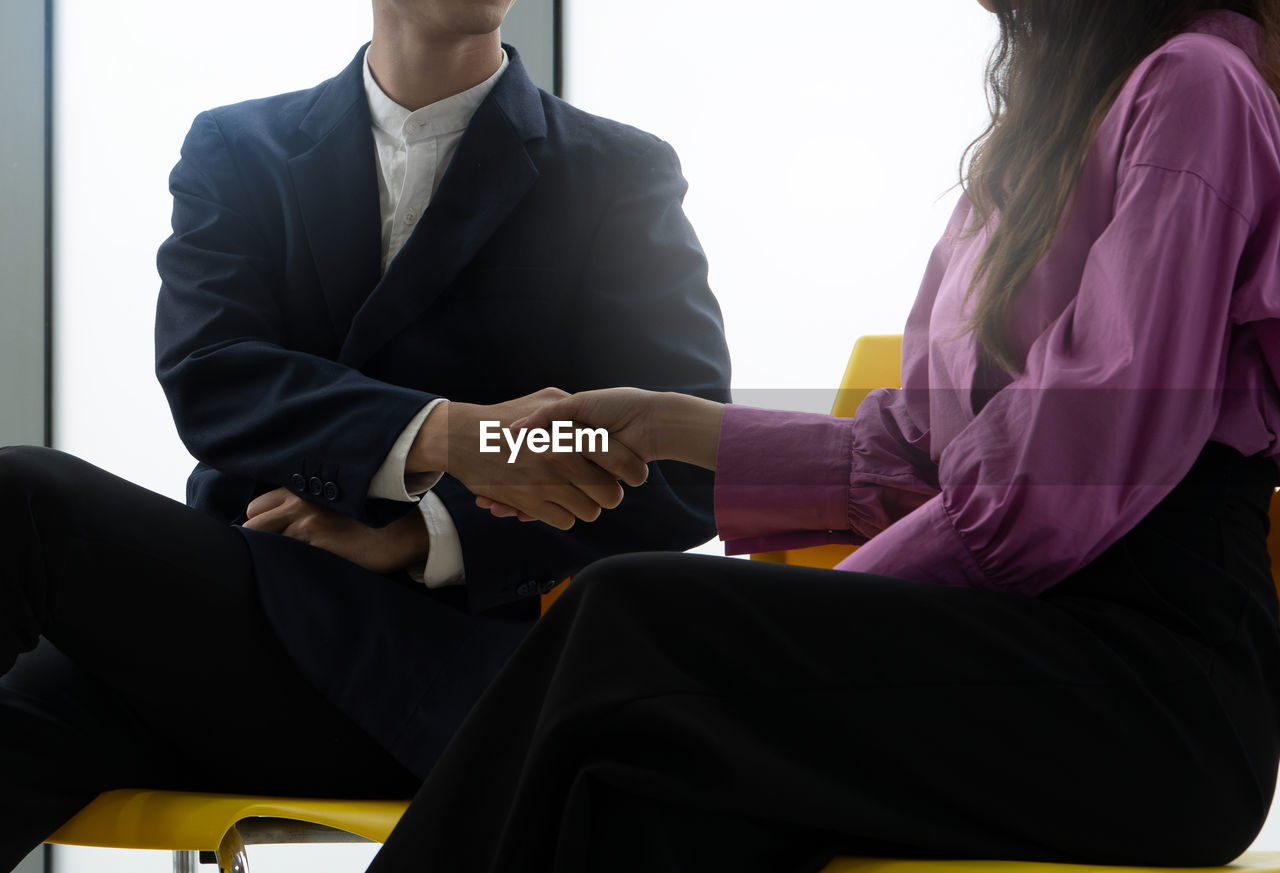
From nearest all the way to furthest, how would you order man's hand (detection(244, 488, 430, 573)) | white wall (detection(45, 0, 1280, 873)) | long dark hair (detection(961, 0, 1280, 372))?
long dark hair (detection(961, 0, 1280, 372)), man's hand (detection(244, 488, 430, 573)), white wall (detection(45, 0, 1280, 873))

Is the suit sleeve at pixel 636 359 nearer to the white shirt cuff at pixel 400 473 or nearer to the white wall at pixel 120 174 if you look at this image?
the white shirt cuff at pixel 400 473

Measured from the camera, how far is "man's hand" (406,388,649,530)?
1044mm

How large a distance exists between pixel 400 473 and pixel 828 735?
58 centimetres

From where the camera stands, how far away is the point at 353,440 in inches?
44.3

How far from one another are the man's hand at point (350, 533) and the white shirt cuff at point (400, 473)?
0.16 ft

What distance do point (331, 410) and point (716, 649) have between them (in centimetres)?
62

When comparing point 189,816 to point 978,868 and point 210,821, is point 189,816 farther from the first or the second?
point 978,868

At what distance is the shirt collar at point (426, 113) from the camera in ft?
4.43

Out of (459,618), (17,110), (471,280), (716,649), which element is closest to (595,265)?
(471,280)

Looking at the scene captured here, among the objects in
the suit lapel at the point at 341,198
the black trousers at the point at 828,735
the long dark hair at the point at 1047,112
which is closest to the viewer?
the black trousers at the point at 828,735

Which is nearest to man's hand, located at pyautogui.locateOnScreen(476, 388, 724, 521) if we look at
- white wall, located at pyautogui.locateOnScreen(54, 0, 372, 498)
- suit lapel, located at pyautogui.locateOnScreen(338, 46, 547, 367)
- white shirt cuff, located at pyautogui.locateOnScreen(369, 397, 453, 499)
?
white shirt cuff, located at pyautogui.locateOnScreen(369, 397, 453, 499)

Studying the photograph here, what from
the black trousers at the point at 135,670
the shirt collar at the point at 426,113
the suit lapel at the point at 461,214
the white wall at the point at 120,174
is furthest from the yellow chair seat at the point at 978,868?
the white wall at the point at 120,174

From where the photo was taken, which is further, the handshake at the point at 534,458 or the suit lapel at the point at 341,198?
the suit lapel at the point at 341,198

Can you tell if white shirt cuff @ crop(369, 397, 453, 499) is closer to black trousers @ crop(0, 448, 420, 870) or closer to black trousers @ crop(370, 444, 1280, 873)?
black trousers @ crop(0, 448, 420, 870)
